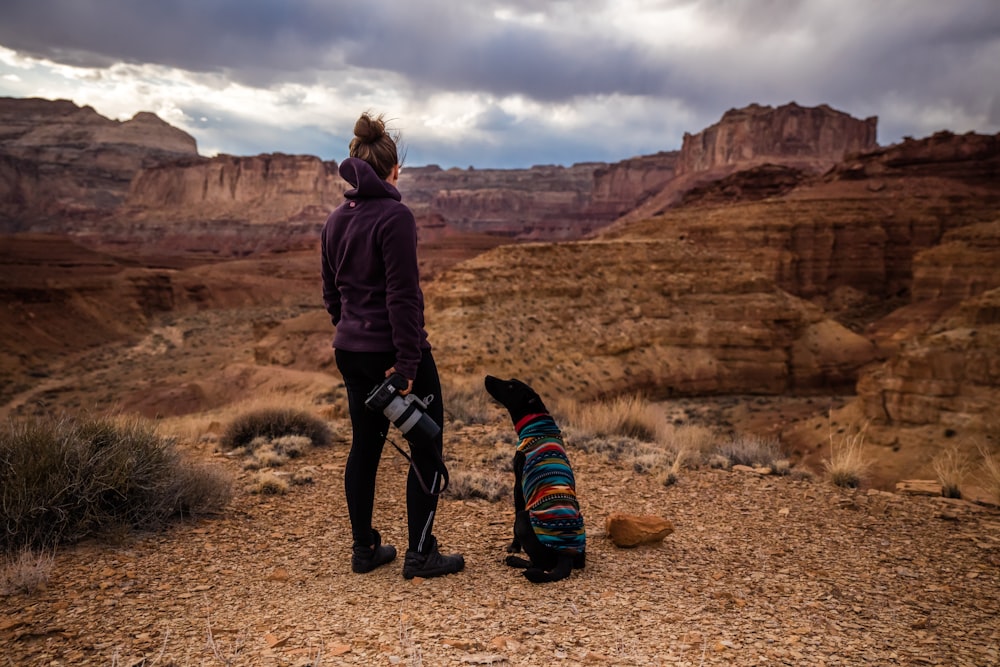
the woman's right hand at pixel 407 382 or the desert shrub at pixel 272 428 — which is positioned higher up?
the woman's right hand at pixel 407 382

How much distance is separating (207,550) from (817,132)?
108 m

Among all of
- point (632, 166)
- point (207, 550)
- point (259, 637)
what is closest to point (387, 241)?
point (259, 637)

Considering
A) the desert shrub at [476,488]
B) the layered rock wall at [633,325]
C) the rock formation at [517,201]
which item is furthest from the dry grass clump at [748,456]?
the rock formation at [517,201]

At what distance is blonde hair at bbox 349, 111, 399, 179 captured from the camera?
Result: 3338mm

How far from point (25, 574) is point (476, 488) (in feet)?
9.74

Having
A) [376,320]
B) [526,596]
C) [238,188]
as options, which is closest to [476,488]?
[526,596]

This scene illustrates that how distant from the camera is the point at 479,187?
171125 millimetres

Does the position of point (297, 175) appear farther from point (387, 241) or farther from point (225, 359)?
point (387, 241)

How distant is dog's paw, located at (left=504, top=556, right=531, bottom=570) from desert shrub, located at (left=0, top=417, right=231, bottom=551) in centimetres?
222

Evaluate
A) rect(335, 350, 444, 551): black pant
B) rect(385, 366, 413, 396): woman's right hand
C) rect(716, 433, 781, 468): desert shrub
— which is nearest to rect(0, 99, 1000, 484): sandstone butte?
rect(716, 433, 781, 468): desert shrub

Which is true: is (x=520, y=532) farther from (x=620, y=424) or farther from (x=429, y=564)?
(x=620, y=424)

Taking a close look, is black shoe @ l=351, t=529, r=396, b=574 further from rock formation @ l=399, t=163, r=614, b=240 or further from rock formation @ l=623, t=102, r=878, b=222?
rock formation @ l=399, t=163, r=614, b=240

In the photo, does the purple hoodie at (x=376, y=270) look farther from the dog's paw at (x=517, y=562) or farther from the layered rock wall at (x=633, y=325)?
the layered rock wall at (x=633, y=325)

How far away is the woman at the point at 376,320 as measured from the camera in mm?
3176
